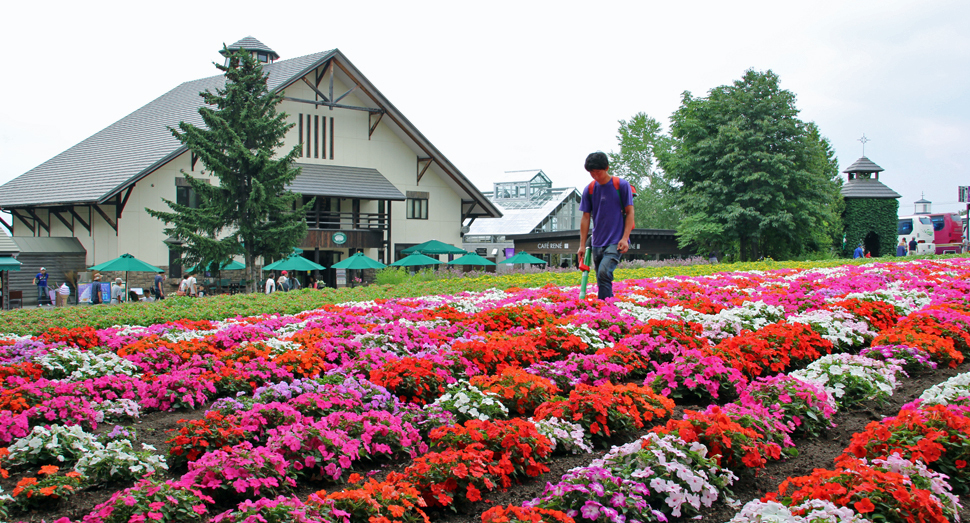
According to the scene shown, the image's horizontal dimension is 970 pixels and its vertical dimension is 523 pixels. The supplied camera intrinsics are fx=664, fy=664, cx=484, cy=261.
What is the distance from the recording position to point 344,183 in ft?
113

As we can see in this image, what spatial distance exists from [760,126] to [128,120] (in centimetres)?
3686

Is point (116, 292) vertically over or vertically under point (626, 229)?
under

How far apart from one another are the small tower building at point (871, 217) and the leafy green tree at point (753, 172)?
867 cm

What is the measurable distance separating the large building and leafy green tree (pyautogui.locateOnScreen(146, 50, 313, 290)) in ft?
25.7

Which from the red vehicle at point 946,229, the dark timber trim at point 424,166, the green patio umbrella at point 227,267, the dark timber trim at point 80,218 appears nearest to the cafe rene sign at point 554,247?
the dark timber trim at point 424,166

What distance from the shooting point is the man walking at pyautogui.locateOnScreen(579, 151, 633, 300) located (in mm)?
8266

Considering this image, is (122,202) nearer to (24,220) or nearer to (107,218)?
(107,218)

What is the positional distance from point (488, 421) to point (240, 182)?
20.8 meters

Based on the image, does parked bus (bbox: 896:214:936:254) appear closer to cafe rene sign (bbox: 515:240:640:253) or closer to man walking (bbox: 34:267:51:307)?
cafe rene sign (bbox: 515:240:640:253)

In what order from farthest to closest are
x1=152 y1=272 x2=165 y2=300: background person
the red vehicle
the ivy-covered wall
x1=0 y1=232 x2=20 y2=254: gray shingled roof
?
the red vehicle
the ivy-covered wall
x1=0 y1=232 x2=20 y2=254: gray shingled roof
x1=152 y1=272 x2=165 y2=300: background person

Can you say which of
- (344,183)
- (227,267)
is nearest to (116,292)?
(227,267)

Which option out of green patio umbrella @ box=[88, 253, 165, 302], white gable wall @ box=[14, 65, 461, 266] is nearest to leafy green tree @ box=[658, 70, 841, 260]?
white gable wall @ box=[14, 65, 461, 266]

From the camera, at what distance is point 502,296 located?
11414mm

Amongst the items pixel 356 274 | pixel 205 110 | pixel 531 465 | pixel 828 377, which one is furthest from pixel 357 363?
pixel 356 274
